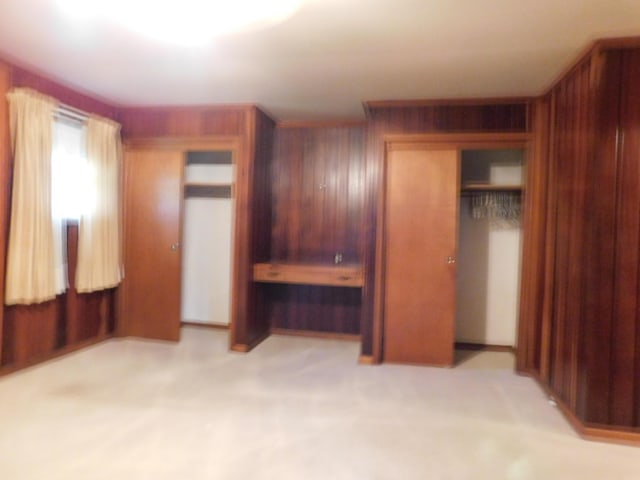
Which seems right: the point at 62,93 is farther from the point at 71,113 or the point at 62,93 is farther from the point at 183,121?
the point at 183,121

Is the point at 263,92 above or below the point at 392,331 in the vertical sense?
above

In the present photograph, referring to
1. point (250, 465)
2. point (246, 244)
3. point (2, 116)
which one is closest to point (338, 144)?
point (246, 244)

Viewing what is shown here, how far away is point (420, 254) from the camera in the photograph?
3514 millimetres

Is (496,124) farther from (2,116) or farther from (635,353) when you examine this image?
(2,116)

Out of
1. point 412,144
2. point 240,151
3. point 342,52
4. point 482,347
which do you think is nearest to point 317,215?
point 240,151

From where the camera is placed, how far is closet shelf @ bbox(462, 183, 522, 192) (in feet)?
12.0

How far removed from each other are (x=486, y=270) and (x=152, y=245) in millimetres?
3302

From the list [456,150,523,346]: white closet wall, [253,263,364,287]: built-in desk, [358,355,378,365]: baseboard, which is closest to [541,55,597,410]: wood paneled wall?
[456,150,523,346]: white closet wall

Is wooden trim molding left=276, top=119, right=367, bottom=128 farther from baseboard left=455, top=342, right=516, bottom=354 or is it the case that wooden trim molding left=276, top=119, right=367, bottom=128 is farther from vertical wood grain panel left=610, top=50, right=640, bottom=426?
baseboard left=455, top=342, right=516, bottom=354

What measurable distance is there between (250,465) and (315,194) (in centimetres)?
287

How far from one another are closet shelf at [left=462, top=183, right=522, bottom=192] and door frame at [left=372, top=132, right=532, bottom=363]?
0.23 m

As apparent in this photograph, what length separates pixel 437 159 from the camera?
11.4 ft

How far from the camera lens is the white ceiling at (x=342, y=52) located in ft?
6.88

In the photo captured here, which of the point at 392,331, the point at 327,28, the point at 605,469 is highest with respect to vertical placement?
the point at 327,28
